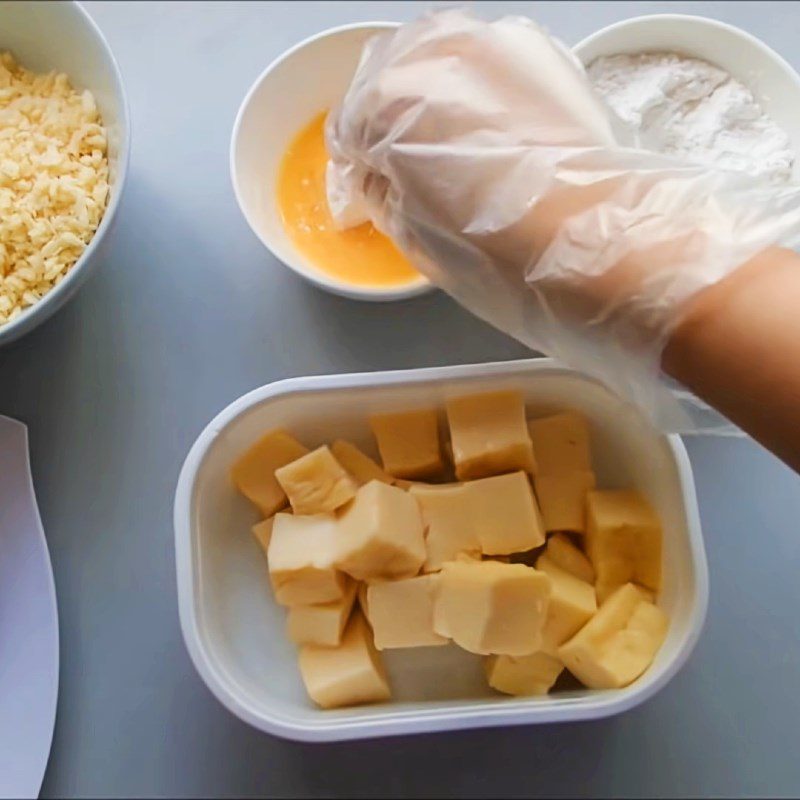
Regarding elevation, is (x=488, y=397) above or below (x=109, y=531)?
above

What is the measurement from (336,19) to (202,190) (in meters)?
0.21

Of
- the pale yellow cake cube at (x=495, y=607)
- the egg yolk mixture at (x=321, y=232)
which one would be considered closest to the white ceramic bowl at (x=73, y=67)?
the egg yolk mixture at (x=321, y=232)

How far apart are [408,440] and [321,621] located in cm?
16

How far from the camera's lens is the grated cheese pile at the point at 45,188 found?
72cm

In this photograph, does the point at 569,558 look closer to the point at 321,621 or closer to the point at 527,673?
the point at 527,673

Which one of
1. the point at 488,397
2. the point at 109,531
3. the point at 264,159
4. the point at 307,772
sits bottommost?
the point at 307,772

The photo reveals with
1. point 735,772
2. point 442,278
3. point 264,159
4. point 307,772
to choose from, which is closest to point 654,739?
point 735,772

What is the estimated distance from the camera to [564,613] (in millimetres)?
718

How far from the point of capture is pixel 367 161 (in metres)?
0.64

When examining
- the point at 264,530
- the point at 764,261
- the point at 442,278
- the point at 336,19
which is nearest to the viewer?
the point at 764,261

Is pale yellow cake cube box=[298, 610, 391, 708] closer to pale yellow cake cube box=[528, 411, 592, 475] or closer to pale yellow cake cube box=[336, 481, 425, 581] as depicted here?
pale yellow cake cube box=[336, 481, 425, 581]

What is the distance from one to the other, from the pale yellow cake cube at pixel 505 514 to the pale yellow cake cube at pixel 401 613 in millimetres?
54

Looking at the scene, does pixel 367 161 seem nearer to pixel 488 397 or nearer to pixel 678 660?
pixel 488 397

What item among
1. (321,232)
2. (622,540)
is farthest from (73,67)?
(622,540)
